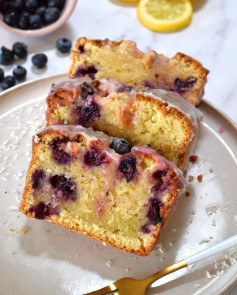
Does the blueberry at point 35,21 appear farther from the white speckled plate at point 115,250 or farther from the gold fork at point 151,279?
the gold fork at point 151,279

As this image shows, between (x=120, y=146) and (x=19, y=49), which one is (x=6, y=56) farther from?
(x=120, y=146)

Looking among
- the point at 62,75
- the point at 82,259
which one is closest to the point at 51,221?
the point at 82,259

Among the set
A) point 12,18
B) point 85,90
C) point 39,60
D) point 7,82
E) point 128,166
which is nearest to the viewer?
point 128,166

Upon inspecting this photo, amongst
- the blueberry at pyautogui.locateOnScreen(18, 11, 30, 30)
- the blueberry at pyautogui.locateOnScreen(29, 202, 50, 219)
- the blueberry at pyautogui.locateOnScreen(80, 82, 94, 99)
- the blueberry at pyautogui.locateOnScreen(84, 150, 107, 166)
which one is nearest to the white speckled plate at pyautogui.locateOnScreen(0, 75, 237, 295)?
the blueberry at pyautogui.locateOnScreen(29, 202, 50, 219)

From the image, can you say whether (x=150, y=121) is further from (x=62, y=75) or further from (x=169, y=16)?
(x=169, y=16)

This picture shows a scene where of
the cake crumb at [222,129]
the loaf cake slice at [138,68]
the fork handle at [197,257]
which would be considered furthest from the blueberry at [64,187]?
the cake crumb at [222,129]

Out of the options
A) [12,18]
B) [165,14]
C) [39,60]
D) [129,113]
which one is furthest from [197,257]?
[12,18]

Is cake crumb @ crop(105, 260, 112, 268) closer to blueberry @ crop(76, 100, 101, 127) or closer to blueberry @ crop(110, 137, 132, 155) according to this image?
blueberry @ crop(110, 137, 132, 155)
